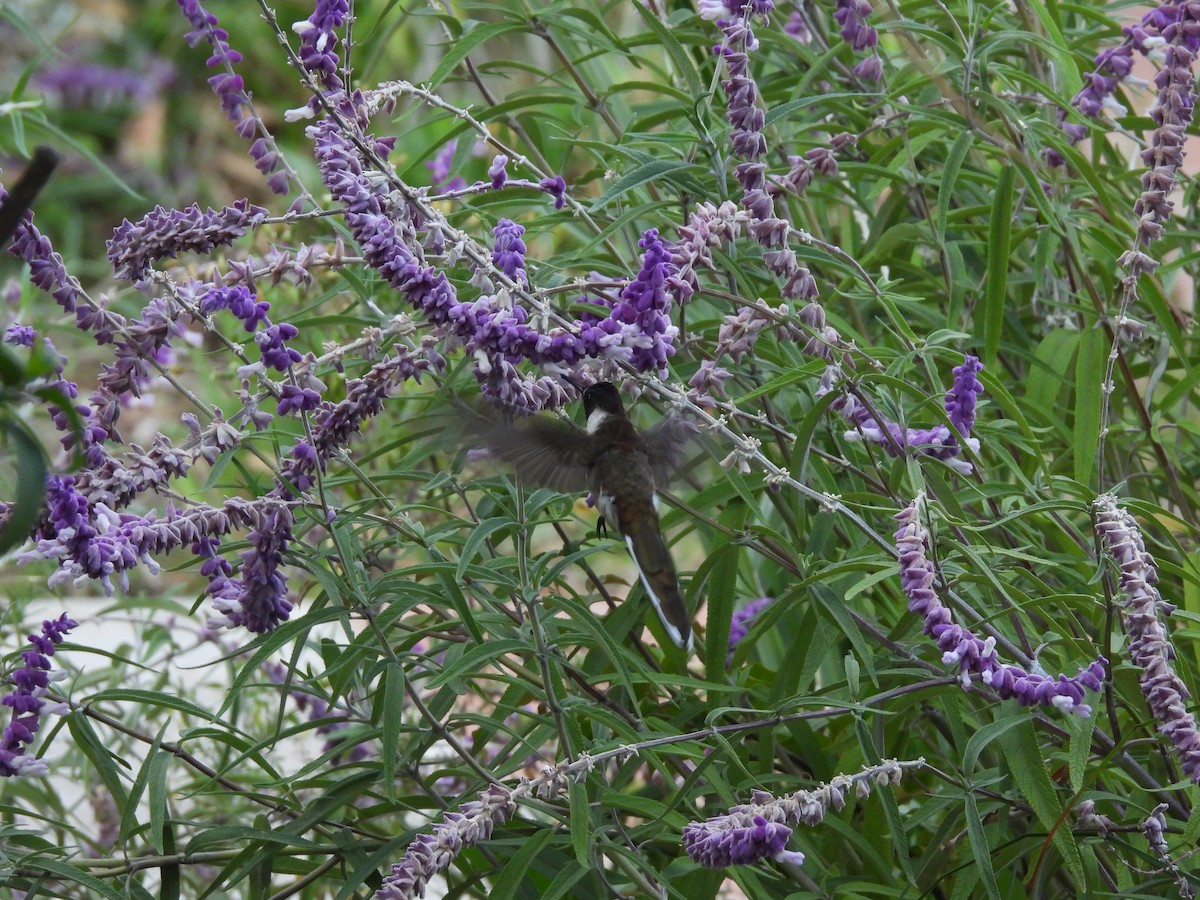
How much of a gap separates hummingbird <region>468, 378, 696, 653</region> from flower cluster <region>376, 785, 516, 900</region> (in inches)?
23.2

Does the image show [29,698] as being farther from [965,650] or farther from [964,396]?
[964,396]

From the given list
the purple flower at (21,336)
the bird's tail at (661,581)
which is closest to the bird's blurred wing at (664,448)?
the bird's tail at (661,581)

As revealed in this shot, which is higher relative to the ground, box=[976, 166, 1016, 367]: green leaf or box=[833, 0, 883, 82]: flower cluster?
box=[833, 0, 883, 82]: flower cluster

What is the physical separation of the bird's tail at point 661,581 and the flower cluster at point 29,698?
3.08 ft

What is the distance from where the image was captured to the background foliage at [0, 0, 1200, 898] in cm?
213

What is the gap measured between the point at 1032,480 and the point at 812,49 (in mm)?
1185

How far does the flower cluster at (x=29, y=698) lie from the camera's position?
2170 millimetres

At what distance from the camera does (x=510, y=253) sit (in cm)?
202

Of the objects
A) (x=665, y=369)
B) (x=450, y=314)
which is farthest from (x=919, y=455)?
(x=450, y=314)

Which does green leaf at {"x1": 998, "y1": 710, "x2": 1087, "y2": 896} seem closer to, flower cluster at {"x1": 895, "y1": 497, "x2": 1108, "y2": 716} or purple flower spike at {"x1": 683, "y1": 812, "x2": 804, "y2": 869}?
flower cluster at {"x1": 895, "y1": 497, "x2": 1108, "y2": 716}

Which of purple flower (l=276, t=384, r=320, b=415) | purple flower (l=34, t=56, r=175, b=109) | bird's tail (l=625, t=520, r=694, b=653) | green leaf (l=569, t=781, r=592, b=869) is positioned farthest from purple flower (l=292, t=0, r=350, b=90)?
purple flower (l=34, t=56, r=175, b=109)

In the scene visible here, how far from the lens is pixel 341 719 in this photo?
2453 mm

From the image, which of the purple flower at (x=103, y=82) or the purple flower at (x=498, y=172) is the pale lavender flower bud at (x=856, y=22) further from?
the purple flower at (x=103, y=82)

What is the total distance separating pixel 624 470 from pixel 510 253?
0.56 meters
